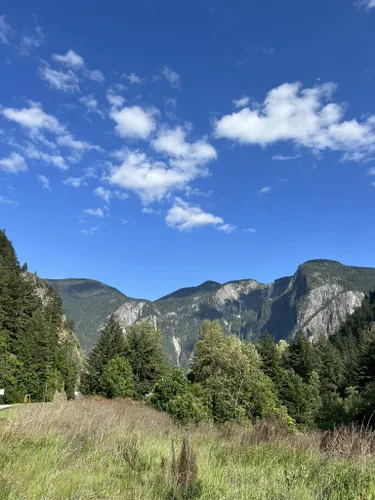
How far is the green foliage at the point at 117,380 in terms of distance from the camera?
140 ft

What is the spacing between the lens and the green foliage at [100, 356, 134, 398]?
42.8 meters

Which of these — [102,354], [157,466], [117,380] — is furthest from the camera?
[102,354]

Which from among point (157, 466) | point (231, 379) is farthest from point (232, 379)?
point (157, 466)

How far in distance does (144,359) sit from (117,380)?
1389 centimetres

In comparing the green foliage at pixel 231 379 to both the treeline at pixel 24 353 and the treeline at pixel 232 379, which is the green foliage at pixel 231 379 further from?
the treeline at pixel 24 353

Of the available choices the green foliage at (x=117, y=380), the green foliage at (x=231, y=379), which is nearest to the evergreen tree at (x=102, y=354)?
the green foliage at (x=117, y=380)

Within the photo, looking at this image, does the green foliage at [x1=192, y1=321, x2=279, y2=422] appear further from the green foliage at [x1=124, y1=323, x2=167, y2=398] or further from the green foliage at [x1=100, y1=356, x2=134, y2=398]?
the green foliage at [x1=124, y1=323, x2=167, y2=398]

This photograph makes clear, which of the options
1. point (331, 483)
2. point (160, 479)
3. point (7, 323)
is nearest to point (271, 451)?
point (331, 483)

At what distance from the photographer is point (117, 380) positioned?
142ft

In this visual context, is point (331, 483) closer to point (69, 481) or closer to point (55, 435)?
point (69, 481)

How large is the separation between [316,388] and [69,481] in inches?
2628

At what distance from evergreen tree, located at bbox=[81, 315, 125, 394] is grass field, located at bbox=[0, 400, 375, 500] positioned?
48.3 metres

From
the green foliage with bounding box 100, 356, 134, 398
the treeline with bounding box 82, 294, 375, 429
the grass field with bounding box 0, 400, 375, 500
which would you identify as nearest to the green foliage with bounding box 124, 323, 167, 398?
the treeline with bounding box 82, 294, 375, 429

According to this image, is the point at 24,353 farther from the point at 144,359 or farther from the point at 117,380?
the point at 144,359
